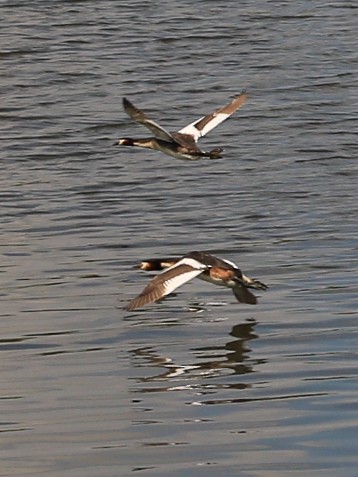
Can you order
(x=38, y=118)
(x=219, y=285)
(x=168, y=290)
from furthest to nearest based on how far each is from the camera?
(x=38, y=118)
(x=219, y=285)
(x=168, y=290)

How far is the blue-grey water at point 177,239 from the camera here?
6070 mm

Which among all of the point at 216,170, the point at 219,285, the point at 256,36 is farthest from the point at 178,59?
the point at 219,285

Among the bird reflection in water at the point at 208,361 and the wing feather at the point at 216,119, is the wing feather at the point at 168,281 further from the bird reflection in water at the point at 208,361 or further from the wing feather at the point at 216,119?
the wing feather at the point at 216,119

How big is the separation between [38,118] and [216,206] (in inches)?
158

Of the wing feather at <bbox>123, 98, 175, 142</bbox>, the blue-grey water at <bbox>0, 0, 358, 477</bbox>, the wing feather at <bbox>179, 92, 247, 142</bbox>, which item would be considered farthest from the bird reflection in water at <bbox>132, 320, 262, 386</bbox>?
the wing feather at <bbox>179, 92, 247, 142</bbox>

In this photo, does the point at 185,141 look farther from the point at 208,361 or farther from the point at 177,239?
the point at 208,361

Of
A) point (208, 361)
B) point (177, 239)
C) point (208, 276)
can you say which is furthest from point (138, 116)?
point (208, 361)

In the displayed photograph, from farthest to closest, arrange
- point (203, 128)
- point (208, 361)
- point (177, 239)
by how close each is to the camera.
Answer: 1. point (203, 128)
2. point (177, 239)
3. point (208, 361)

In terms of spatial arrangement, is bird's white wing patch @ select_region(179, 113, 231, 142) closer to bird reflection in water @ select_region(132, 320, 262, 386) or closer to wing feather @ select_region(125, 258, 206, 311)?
wing feather @ select_region(125, 258, 206, 311)

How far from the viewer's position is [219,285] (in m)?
8.70

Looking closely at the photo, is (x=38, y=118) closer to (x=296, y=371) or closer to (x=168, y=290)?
(x=168, y=290)

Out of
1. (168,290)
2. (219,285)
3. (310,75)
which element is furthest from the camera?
(310,75)

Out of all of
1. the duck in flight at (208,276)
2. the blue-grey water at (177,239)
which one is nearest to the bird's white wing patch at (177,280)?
the duck in flight at (208,276)

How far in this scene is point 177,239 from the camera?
10531 mm
